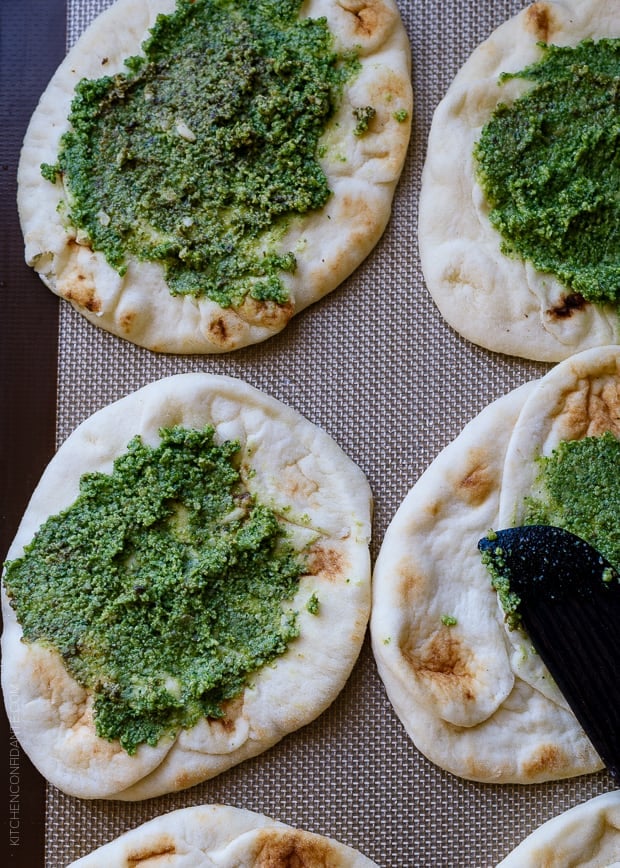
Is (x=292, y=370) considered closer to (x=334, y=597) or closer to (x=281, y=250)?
(x=281, y=250)

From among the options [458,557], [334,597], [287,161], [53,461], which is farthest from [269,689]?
[287,161]

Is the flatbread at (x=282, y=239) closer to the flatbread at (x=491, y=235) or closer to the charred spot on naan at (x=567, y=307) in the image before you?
the flatbread at (x=491, y=235)

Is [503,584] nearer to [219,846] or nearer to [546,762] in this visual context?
[546,762]

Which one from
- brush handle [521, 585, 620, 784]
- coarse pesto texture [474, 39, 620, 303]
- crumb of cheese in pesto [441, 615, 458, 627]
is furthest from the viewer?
coarse pesto texture [474, 39, 620, 303]

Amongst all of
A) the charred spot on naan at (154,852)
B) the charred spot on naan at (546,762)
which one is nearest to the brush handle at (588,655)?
the charred spot on naan at (546,762)

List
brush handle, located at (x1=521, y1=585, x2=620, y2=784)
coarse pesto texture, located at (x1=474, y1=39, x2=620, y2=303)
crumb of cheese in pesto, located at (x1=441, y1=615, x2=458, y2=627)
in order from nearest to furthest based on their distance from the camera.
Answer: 1. brush handle, located at (x1=521, y1=585, x2=620, y2=784)
2. crumb of cheese in pesto, located at (x1=441, y1=615, x2=458, y2=627)
3. coarse pesto texture, located at (x1=474, y1=39, x2=620, y2=303)

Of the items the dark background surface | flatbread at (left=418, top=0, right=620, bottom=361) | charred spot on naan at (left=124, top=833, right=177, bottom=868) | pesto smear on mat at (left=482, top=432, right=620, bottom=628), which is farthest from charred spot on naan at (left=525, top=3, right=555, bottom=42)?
charred spot on naan at (left=124, top=833, right=177, bottom=868)

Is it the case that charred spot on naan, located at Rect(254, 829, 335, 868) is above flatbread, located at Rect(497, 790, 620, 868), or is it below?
above

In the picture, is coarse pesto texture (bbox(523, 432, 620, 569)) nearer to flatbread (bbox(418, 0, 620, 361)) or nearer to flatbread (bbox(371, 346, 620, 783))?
flatbread (bbox(371, 346, 620, 783))
